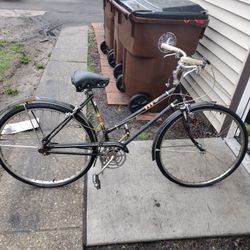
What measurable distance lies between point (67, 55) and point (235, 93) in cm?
358

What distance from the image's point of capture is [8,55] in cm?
547

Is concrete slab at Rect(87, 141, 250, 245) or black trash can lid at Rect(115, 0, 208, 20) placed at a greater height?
black trash can lid at Rect(115, 0, 208, 20)

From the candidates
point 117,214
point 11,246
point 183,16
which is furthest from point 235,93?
point 11,246

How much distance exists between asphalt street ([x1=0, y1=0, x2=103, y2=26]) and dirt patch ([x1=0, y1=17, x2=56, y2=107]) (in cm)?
73

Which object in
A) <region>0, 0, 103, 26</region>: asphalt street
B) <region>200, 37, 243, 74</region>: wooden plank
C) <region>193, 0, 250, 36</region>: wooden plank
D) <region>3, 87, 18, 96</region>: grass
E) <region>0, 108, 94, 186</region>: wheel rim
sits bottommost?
<region>0, 0, 103, 26</region>: asphalt street

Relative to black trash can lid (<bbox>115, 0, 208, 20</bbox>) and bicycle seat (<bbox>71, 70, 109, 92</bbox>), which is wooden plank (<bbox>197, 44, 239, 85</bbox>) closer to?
black trash can lid (<bbox>115, 0, 208, 20</bbox>)

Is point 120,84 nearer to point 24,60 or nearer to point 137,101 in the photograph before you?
point 137,101

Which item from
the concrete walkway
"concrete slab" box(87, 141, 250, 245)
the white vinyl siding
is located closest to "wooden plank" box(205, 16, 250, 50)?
the white vinyl siding

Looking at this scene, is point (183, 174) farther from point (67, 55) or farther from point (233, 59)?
point (67, 55)

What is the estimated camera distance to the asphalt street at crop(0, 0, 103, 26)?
8436 millimetres

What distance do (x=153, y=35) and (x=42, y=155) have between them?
1.74 meters

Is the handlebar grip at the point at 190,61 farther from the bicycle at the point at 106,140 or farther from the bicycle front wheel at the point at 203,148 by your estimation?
the bicycle front wheel at the point at 203,148

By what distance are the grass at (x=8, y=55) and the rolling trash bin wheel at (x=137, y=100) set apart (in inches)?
88.5

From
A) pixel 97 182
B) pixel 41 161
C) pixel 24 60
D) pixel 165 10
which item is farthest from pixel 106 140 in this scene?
pixel 24 60
